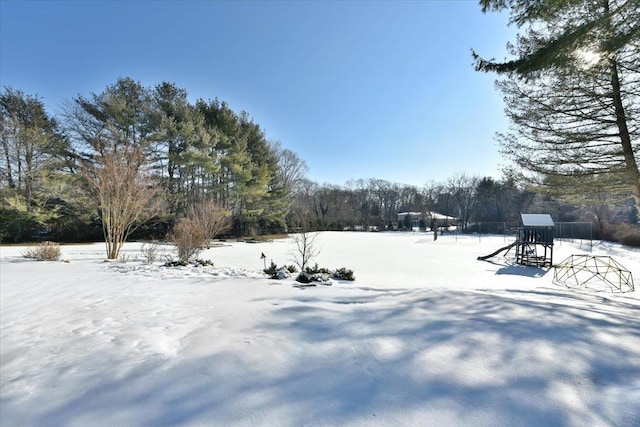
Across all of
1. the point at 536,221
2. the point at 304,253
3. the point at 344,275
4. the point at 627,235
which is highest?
the point at 536,221

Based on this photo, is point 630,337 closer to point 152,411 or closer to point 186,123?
point 152,411

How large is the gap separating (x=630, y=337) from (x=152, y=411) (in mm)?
3938

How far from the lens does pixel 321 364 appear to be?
231 centimetres

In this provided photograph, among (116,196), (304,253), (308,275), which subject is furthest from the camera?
(116,196)

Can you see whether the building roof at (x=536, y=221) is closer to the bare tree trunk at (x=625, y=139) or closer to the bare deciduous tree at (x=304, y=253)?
the bare tree trunk at (x=625, y=139)

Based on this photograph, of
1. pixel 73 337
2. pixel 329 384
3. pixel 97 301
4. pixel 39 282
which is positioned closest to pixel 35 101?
pixel 39 282

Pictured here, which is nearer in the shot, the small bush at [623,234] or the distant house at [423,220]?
the small bush at [623,234]

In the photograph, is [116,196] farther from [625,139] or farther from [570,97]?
[625,139]

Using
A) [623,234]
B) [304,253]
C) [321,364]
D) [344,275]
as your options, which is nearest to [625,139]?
[344,275]

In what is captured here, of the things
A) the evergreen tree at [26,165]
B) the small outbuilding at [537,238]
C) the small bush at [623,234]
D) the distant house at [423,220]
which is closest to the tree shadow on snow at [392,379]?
the small outbuilding at [537,238]

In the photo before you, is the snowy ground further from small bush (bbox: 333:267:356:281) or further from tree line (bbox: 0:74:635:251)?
tree line (bbox: 0:74:635:251)

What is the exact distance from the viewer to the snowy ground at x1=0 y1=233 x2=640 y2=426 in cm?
176

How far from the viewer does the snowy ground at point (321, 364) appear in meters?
1.76

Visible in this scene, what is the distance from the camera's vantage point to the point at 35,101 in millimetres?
18438
